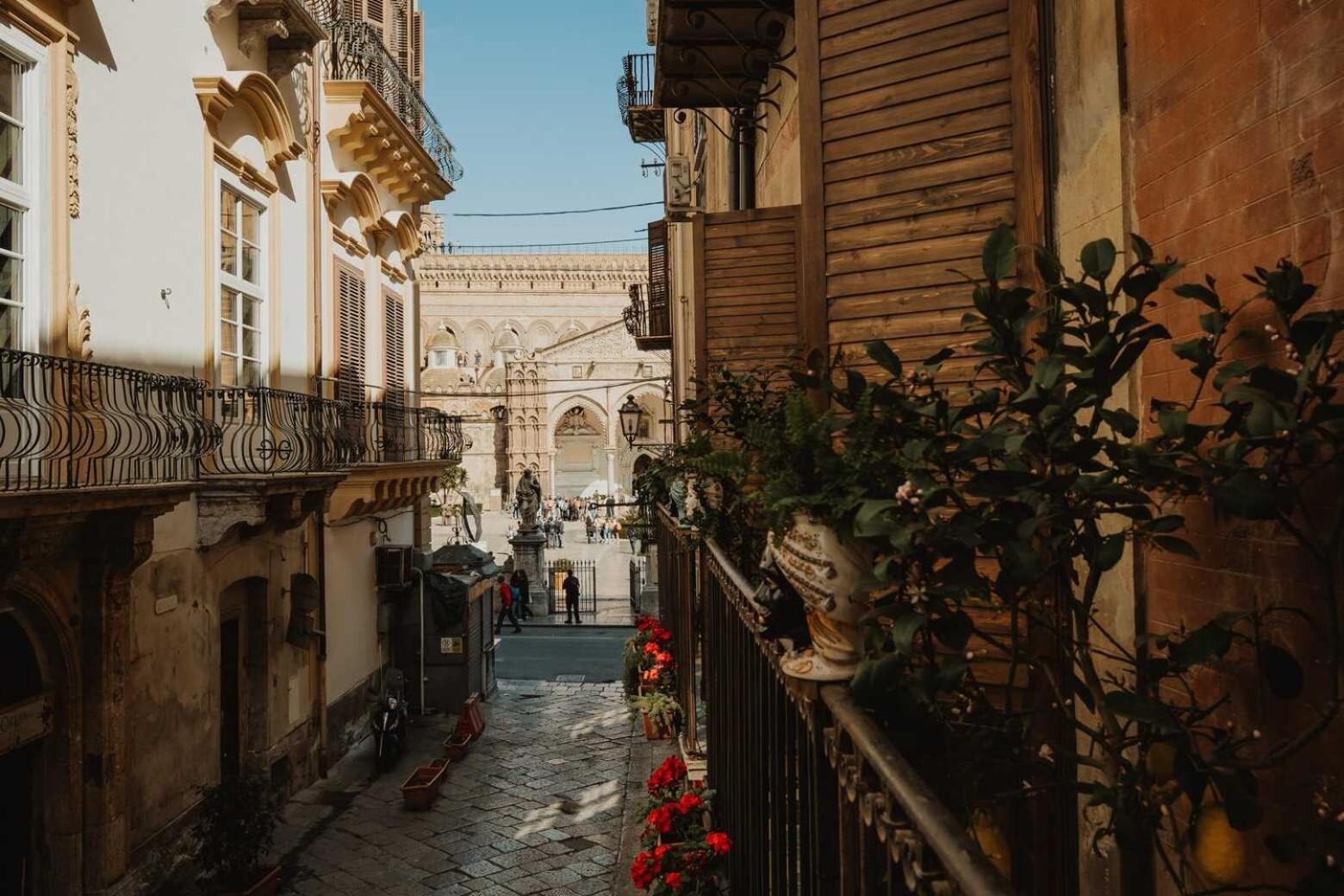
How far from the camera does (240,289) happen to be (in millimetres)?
9695

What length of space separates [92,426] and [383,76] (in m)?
8.38

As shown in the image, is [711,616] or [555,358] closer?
[711,616]

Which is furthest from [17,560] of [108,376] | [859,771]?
[859,771]

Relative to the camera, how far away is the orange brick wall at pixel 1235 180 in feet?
6.75

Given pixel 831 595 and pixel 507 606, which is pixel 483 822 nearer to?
pixel 831 595

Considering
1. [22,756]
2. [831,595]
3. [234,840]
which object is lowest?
[234,840]

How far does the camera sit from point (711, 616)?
4.34 meters

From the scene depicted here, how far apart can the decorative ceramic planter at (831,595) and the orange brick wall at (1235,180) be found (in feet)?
2.92

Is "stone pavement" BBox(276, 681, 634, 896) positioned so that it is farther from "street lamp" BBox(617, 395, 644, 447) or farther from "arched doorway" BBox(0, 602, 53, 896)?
"street lamp" BBox(617, 395, 644, 447)

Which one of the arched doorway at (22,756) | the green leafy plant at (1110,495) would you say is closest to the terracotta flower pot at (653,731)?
the arched doorway at (22,756)

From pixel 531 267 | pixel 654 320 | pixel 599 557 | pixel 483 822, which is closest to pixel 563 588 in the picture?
pixel 654 320

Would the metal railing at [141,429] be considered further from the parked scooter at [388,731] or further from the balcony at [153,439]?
the parked scooter at [388,731]

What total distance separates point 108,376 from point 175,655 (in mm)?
2686

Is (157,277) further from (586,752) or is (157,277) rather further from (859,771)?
(859,771)
